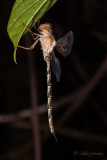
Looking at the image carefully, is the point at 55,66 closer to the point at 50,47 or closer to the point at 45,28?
the point at 50,47

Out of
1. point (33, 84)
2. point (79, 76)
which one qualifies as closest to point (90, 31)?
point (79, 76)

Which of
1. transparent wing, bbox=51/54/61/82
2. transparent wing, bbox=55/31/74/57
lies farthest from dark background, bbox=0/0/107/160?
transparent wing, bbox=55/31/74/57

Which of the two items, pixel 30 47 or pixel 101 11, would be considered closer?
pixel 30 47

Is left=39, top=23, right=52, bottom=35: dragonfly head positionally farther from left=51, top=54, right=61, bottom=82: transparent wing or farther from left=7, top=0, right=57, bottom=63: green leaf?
→ left=7, top=0, right=57, bottom=63: green leaf

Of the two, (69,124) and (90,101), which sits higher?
(90,101)

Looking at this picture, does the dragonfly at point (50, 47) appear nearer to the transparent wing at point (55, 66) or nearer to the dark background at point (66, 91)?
the transparent wing at point (55, 66)

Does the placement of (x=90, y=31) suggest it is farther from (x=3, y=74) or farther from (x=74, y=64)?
(x=3, y=74)
